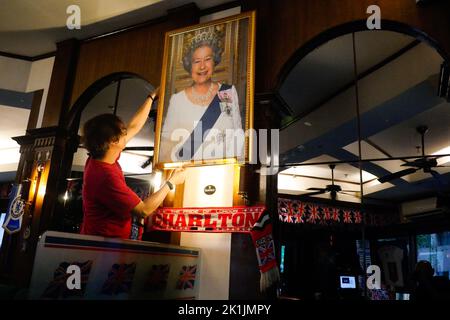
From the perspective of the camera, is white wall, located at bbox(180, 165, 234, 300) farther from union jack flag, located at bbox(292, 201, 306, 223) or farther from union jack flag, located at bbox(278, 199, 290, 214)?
union jack flag, located at bbox(292, 201, 306, 223)

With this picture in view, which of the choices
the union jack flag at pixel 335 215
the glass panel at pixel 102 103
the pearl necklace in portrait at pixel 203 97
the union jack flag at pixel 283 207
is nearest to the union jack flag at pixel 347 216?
the union jack flag at pixel 335 215

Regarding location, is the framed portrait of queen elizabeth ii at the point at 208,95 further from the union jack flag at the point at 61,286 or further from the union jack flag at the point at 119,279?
the union jack flag at the point at 61,286

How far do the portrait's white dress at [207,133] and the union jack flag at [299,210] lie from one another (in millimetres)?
6883

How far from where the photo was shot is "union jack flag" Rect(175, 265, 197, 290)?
403 cm

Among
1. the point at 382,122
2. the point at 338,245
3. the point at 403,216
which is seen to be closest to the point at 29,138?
the point at 382,122

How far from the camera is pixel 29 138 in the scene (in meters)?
6.14

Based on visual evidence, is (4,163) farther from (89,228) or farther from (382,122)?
(382,122)

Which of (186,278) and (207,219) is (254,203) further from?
(186,278)

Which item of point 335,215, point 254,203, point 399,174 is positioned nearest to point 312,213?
point 335,215

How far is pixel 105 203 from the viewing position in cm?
378

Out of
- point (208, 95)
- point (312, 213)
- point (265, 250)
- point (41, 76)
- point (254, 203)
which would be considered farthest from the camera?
point (312, 213)

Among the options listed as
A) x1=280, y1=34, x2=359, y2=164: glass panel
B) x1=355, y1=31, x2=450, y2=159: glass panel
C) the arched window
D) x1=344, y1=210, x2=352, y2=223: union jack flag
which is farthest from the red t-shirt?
x1=344, y1=210, x2=352, y2=223: union jack flag

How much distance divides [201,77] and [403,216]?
35.7ft

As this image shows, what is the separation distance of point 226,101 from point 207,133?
0.46 m
